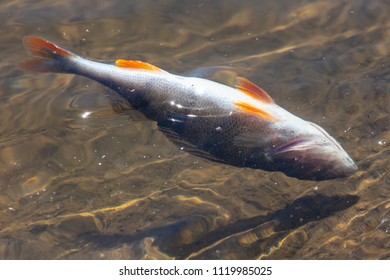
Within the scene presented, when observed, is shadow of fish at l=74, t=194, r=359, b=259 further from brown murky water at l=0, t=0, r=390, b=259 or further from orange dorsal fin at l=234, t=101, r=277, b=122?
orange dorsal fin at l=234, t=101, r=277, b=122

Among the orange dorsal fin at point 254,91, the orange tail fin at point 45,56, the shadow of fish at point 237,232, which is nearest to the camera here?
the orange dorsal fin at point 254,91

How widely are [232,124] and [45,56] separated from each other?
1.91 meters

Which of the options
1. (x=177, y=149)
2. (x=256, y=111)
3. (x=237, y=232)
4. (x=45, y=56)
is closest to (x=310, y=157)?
(x=256, y=111)

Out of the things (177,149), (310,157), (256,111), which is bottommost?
(177,149)

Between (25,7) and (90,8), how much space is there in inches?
34.3

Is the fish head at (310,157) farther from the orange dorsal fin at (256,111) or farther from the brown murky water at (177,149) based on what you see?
the brown murky water at (177,149)

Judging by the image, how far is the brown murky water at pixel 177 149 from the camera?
393 centimetres

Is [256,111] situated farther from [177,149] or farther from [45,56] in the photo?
[45,56]

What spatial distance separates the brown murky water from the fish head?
626 millimetres

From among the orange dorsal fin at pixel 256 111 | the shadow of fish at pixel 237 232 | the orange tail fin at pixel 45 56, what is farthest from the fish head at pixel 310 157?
the orange tail fin at pixel 45 56

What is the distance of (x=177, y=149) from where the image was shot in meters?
4.61

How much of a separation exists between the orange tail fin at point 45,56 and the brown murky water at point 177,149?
753mm

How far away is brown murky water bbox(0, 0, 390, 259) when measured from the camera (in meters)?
3.93

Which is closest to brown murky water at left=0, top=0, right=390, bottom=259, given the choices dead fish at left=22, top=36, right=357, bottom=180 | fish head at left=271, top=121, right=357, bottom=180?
dead fish at left=22, top=36, right=357, bottom=180
